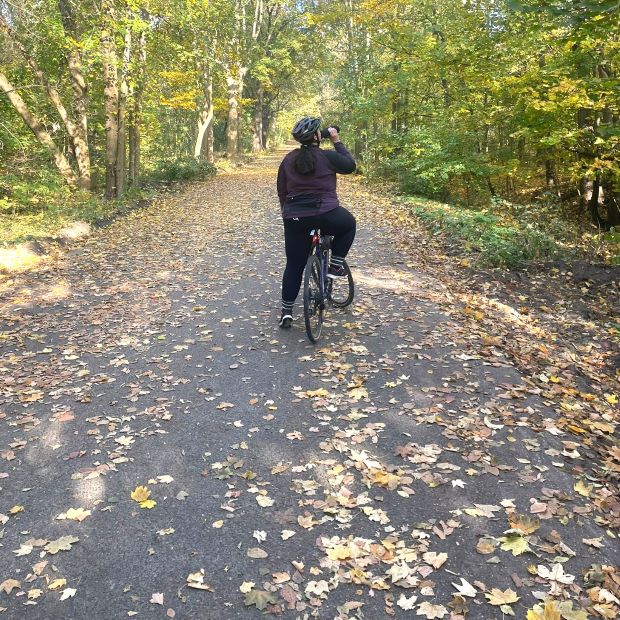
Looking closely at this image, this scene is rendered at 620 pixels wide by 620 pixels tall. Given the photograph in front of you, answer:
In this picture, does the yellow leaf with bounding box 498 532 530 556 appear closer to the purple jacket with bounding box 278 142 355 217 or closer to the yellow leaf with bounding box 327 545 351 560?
the yellow leaf with bounding box 327 545 351 560

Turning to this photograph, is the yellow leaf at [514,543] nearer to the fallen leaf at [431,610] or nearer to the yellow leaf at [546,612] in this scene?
the yellow leaf at [546,612]

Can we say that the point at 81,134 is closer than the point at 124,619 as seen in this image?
No

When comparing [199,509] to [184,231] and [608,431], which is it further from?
[184,231]

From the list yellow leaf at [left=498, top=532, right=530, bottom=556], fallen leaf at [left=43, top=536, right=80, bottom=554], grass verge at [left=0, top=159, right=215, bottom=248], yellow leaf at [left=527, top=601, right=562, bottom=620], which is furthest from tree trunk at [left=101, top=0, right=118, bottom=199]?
yellow leaf at [left=527, top=601, right=562, bottom=620]

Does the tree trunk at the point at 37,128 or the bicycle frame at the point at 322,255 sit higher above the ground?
the tree trunk at the point at 37,128

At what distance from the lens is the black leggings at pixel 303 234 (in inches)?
228

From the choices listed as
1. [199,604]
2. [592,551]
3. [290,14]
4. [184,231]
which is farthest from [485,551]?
[290,14]

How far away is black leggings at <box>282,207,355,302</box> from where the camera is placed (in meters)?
5.79

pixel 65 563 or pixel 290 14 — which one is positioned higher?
pixel 290 14

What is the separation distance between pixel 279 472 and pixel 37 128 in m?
14.2

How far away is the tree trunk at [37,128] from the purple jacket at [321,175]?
10854 millimetres

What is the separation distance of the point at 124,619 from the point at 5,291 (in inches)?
280

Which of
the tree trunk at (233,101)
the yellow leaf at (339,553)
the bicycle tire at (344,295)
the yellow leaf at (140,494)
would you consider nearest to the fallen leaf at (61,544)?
the yellow leaf at (140,494)

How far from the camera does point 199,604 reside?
9.54 ft
